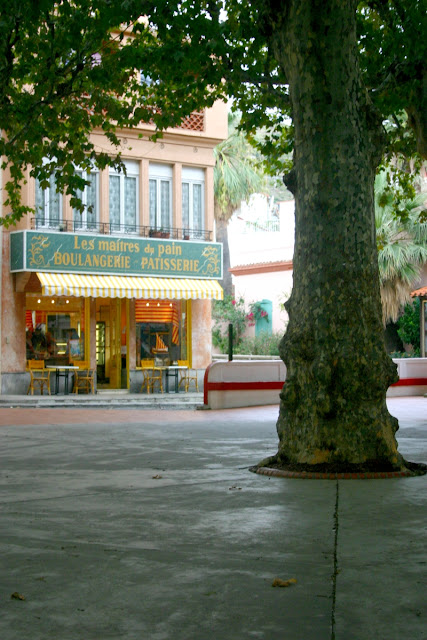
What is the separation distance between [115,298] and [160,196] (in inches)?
134

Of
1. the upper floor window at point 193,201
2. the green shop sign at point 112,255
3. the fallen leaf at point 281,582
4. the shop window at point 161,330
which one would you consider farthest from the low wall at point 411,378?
the fallen leaf at point 281,582

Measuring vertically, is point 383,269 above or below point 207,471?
above

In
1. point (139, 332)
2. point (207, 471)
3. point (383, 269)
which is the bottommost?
point (207, 471)

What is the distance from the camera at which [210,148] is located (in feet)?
88.1

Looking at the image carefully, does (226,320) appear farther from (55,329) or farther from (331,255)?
(331,255)

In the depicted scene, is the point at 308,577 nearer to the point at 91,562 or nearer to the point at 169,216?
the point at 91,562

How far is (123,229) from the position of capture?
25.4 m

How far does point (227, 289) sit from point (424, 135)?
27.4m

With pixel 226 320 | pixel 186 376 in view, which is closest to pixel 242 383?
pixel 186 376

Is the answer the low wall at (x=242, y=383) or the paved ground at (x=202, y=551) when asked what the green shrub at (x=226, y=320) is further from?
the paved ground at (x=202, y=551)

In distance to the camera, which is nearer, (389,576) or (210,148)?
(389,576)

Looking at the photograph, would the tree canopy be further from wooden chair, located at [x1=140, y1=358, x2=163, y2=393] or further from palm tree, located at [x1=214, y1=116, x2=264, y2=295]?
palm tree, located at [x1=214, y1=116, x2=264, y2=295]

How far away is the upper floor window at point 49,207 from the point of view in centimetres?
2402

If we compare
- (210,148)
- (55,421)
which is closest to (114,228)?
(210,148)
